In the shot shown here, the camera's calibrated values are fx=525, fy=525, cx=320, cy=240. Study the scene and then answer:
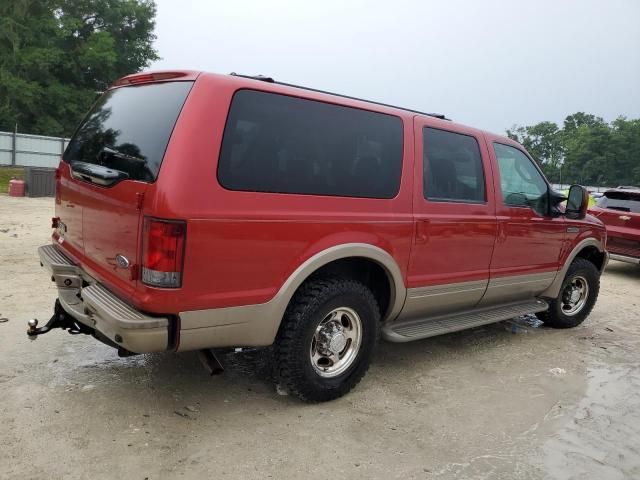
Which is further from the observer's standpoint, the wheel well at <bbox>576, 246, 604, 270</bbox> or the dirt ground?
the wheel well at <bbox>576, 246, 604, 270</bbox>

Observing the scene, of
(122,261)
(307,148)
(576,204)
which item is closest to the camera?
(122,261)

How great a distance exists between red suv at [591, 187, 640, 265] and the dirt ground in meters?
5.00

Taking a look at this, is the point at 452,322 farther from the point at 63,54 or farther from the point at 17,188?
the point at 63,54

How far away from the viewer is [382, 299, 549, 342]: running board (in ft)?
12.7

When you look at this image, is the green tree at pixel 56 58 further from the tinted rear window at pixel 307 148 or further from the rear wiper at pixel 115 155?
the tinted rear window at pixel 307 148

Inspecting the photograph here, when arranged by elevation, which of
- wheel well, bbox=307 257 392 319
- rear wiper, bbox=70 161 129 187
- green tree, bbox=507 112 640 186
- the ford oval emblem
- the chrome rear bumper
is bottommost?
the chrome rear bumper

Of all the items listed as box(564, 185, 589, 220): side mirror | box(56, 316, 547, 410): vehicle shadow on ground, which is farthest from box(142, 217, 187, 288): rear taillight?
box(564, 185, 589, 220): side mirror

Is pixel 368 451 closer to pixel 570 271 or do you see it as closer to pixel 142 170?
pixel 142 170

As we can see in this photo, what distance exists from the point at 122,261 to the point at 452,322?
2.64 m

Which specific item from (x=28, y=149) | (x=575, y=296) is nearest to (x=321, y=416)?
(x=575, y=296)

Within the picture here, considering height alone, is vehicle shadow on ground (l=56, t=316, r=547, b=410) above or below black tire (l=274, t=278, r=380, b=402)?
below

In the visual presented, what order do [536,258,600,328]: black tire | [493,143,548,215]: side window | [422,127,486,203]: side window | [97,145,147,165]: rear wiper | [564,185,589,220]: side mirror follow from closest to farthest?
[97,145,147,165]: rear wiper, [422,127,486,203]: side window, [493,143,548,215]: side window, [564,185,589,220]: side mirror, [536,258,600,328]: black tire

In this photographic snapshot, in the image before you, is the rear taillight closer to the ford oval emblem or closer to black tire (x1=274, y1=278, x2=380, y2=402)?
the ford oval emblem

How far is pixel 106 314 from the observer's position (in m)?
2.79
